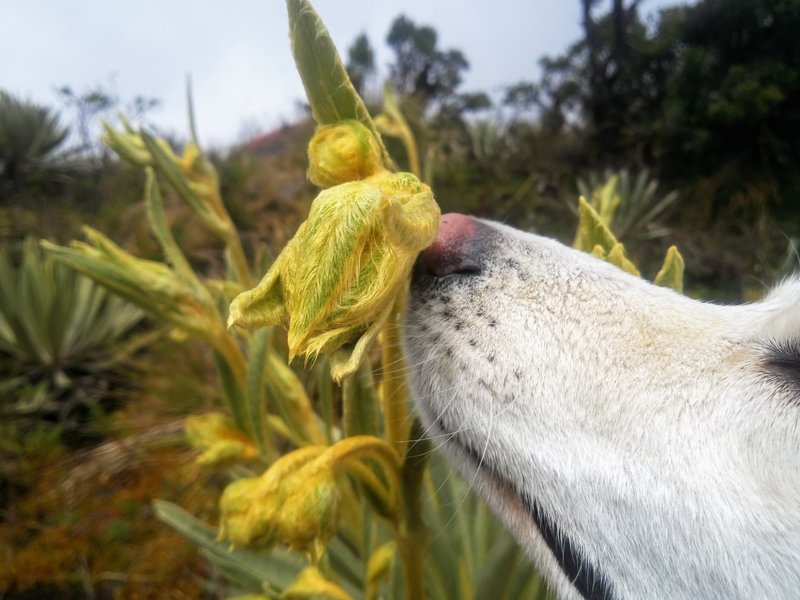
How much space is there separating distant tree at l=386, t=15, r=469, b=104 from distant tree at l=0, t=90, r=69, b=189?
620cm

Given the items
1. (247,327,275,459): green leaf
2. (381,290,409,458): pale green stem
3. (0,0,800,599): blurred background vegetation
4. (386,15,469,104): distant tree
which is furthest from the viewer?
(386,15,469,104): distant tree

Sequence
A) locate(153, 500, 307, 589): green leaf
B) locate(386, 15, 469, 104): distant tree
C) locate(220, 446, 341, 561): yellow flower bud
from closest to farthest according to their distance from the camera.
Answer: locate(220, 446, 341, 561): yellow flower bud, locate(153, 500, 307, 589): green leaf, locate(386, 15, 469, 104): distant tree

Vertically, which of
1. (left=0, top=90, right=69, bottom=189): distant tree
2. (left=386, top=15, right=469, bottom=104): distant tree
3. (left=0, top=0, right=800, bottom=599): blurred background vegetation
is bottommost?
(left=0, top=0, right=800, bottom=599): blurred background vegetation

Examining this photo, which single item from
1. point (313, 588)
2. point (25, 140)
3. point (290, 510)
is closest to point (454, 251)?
point (290, 510)

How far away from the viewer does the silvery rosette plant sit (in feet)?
1.16

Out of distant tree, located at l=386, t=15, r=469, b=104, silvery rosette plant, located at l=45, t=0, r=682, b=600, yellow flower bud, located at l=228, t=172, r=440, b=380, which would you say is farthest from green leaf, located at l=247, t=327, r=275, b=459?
distant tree, located at l=386, t=15, r=469, b=104

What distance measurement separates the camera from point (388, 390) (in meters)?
0.62

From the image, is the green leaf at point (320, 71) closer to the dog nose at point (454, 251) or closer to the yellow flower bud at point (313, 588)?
the dog nose at point (454, 251)

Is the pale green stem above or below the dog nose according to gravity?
below

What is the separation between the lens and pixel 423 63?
35.0ft

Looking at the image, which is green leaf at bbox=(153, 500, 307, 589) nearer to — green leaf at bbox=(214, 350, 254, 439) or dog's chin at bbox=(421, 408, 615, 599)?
green leaf at bbox=(214, 350, 254, 439)

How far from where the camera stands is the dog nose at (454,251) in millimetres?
569

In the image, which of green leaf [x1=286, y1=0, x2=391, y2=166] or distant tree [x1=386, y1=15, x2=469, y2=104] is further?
distant tree [x1=386, y1=15, x2=469, y2=104]

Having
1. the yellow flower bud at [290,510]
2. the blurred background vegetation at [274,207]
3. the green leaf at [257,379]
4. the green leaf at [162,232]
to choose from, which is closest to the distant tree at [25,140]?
the blurred background vegetation at [274,207]
